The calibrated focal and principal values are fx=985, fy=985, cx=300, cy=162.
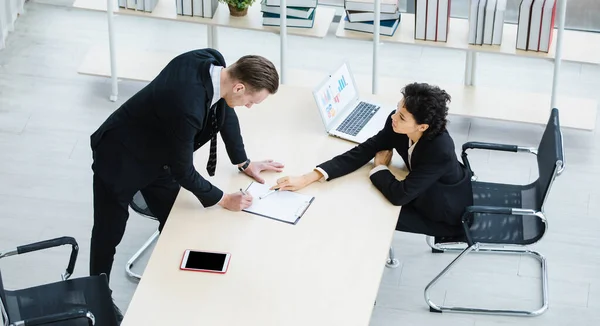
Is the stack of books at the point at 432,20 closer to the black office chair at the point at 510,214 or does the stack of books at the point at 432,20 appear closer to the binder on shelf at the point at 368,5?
the binder on shelf at the point at 368,5

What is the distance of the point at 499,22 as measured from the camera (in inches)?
205

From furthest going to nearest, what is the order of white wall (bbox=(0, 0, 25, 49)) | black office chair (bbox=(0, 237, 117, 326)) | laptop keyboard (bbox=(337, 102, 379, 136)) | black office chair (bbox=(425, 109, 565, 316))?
1. white wall (bbox=(0, 0, 25, 49))
2. laptop keyboard (bbox=(337, 102, 379, 136))
3. black office chair (bbox=(425, 109, 565, 316))
4. black office chair (bbox=(0, 237, 117, 326))

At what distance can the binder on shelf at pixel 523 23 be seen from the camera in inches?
201

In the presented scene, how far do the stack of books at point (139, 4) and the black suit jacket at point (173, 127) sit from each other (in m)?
1.78

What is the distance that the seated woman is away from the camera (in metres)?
3.95

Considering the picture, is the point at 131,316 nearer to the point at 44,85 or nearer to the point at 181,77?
the point at 181,77

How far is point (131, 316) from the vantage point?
11.0 ft

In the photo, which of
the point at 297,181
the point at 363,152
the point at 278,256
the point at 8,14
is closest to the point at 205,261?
the point at 278,256

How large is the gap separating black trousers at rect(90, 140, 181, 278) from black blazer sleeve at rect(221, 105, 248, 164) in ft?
0.86

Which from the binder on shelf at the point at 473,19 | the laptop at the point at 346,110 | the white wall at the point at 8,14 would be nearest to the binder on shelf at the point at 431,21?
the binder on shelf at the point at 473,19

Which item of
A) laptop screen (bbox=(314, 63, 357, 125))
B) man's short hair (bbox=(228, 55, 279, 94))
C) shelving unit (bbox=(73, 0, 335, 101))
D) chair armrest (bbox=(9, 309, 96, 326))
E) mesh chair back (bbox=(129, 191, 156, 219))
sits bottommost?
chair armrest (bbox=(9, 309, 96, 326))

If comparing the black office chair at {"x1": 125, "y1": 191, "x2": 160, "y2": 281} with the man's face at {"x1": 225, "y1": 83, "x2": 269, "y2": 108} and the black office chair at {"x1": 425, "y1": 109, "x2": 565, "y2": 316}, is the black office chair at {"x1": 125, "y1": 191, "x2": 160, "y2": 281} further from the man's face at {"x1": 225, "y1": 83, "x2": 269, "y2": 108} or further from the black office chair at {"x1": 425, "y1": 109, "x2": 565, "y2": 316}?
the black office chair at {"x1": 425, "y1": 109, "x2": 565, "y2": 316}

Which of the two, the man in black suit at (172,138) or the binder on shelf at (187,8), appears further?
the binder on shelf at (187,8)

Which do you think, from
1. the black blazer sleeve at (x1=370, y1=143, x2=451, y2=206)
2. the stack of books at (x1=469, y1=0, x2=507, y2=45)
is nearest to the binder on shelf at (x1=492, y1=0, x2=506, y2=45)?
the stack of books at (x1=469, y1=0, x2=507, y2=45)
